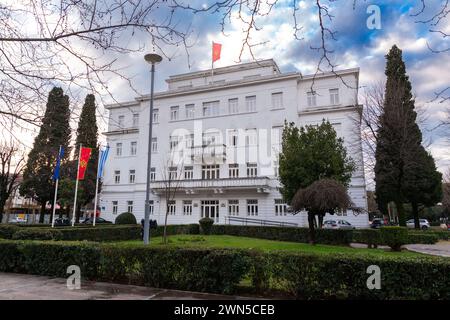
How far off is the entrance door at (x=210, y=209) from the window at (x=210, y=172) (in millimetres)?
2984

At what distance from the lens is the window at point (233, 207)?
125 feet

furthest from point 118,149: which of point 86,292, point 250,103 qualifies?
point 86,292

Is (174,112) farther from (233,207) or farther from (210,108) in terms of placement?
(233,207)

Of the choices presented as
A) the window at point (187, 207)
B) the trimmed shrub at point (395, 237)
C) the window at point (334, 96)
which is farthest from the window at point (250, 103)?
the trimmed shrub at point (395, 237)

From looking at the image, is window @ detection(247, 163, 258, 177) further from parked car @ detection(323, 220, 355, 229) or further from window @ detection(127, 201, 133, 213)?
window @ detection(127, 201, 133, 213)

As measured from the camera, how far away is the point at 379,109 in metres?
27.0

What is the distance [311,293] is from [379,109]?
78.6 ft

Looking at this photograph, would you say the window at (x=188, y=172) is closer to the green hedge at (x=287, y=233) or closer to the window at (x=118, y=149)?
the window at (x=118, y=149)

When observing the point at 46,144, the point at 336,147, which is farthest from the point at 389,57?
the point at 46,144

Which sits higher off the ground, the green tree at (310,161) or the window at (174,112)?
the window at (174,112)

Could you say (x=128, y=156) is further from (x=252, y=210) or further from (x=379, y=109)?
(x=379, y=109)

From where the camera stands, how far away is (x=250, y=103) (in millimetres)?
40375

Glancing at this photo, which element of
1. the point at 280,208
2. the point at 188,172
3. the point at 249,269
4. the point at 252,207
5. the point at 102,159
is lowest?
the point at 249,269

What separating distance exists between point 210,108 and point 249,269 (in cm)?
3630
